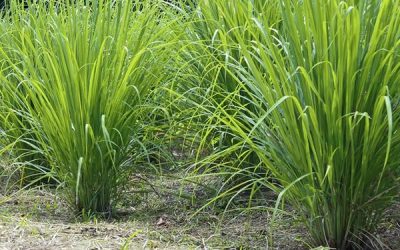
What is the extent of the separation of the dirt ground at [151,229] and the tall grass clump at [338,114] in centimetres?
24

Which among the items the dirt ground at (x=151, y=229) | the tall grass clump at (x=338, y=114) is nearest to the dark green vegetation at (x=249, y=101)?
the tall grass clump at (x=338, y=114)

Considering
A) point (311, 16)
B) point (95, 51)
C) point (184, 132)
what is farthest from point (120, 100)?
point (311, 16)

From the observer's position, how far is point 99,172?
3.52 metres

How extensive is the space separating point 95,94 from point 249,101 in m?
0.72

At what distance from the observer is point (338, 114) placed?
2.61 metres

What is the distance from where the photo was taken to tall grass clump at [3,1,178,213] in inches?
Answer: 132

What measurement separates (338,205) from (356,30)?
64 cm

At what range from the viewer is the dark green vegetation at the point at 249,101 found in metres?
2.63

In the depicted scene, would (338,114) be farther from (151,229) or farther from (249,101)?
(151,229)

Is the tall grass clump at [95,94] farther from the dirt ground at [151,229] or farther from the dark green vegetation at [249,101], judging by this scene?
the dirt ground at [151,229]

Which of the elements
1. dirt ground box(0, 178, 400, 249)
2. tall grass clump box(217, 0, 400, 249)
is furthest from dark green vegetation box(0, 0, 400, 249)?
dirt ground box(0, 178, 400, 249)

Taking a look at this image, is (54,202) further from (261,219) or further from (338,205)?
(338,205)

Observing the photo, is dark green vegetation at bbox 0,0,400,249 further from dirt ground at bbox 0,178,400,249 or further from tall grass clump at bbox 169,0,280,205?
dirt ground at bbox 0,178,400,249

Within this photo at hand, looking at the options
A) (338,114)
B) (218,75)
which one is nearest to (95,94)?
(218,75)
